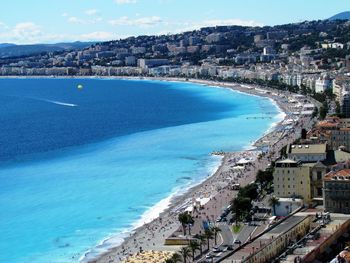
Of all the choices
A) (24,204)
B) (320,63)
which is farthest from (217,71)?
(24,204)

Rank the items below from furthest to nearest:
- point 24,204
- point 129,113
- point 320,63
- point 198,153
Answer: point 320,63
point 129,113
point 198,153
point 24,204

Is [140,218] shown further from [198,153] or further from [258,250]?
[198,153]

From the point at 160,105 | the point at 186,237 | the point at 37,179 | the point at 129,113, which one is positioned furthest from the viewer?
the point at 160,105

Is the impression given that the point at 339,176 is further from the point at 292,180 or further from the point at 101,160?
the point at 101,160

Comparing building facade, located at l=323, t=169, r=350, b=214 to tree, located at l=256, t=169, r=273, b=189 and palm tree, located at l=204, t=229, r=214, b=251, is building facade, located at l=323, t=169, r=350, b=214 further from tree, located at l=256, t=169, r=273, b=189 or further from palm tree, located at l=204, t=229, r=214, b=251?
tree, located at l=256, t=169, r=273, b=189

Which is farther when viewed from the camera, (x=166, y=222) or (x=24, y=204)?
(x=24, y=204)

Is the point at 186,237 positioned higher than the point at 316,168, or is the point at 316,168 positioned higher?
the point at 316,168

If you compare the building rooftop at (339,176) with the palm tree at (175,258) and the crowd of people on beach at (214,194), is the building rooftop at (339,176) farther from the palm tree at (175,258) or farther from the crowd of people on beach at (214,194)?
the palm tree at (175,258)

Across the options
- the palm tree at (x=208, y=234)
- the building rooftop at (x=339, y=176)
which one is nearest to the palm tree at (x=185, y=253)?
the palm tree at (x=208, y=234)
